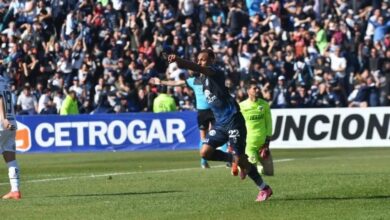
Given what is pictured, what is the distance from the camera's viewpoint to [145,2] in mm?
39781

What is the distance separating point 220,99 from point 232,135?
55 cm

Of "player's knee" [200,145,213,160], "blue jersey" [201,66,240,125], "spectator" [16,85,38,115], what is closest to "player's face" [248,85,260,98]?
"blue jersey" [201,66,240,125]

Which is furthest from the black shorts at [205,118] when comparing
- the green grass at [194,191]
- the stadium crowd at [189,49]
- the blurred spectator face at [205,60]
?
the stadium crowd at [189,49]

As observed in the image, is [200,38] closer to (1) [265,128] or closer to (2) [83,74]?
(2) [83,74]

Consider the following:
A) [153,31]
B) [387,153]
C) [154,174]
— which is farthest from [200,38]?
[154,174]

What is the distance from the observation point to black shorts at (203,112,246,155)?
16.0 m

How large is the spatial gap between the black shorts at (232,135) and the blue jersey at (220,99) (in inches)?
2.8

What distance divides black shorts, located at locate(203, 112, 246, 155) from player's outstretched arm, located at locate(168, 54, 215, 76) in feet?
2.99

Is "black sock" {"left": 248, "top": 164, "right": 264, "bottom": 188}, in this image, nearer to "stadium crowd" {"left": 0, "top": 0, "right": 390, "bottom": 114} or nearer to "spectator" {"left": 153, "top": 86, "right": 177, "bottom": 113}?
"stadium crowd" {"left": 0, "top": 0, "right": 390, "bottom": 114}

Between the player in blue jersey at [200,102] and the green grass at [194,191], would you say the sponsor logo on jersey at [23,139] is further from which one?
the player in blue jersey at [200,102]

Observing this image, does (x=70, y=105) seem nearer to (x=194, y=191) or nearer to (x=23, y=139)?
(x=23, y=139)

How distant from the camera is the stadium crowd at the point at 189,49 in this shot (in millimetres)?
35250

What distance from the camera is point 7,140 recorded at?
1720 cm

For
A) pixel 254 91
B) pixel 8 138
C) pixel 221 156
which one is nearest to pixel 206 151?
pixel 221 156
